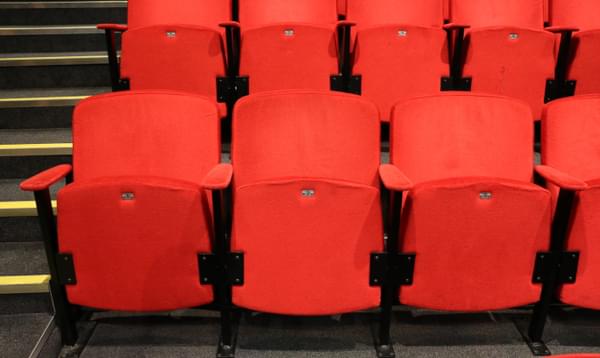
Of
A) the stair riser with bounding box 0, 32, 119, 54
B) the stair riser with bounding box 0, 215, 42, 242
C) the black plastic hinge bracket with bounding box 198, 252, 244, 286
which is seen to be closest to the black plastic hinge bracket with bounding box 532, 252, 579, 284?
the black plastic hinge bracket with bounding box 198, 252, 244, 286

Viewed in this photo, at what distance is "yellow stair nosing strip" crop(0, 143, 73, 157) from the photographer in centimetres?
58

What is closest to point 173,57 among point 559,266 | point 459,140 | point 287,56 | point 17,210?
point 287,56

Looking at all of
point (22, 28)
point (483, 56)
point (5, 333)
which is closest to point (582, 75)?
point (483, 56)

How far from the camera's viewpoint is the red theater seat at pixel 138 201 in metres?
0.40

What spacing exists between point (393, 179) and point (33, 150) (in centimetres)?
42

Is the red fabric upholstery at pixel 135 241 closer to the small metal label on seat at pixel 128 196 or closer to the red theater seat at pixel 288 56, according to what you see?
the small metal label on seat at pixel 128 196

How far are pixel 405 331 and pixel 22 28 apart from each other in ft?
2.44

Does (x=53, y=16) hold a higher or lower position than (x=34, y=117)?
higher

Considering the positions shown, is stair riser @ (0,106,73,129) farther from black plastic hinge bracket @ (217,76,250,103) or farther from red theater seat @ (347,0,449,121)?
red theater seat @ (347,0,449,121)

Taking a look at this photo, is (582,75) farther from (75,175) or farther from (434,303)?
(75,175)

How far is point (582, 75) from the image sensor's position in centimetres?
65

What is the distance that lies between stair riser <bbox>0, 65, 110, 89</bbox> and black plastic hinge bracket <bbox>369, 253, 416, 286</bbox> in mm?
528

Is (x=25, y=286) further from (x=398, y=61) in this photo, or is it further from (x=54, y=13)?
(x=54, y=13)

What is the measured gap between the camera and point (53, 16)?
0.88 metres
